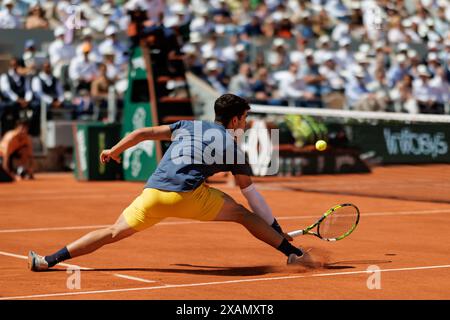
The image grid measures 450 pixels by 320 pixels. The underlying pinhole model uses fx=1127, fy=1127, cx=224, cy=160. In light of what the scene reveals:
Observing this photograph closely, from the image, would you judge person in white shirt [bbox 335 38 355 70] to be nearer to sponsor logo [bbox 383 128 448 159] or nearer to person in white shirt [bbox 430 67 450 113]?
person in white shirt [bbox 430 67 450 113]

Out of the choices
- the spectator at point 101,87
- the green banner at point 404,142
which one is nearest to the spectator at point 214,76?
the spectator at point 101,87

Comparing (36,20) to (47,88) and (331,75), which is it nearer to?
(47,88)

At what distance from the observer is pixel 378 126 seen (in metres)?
20.0

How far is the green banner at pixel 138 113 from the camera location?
21.3m

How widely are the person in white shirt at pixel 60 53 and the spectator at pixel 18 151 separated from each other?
2.10m

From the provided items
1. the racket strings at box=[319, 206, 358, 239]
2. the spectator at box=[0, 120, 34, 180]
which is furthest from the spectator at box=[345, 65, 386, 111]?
the racket strings at box=[319, 206, 358, 239]

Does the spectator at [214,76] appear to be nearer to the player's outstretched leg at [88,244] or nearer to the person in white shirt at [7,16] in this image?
the person in white shirt at [7,16]

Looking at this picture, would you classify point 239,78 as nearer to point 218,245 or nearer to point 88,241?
point 218,245

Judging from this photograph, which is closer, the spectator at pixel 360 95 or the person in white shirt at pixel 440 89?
the spectator at pixel 360 95

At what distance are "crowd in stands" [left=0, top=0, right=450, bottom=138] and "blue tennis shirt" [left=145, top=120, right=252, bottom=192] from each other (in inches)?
468

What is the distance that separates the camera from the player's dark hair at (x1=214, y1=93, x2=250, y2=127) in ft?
Answer: 31.0

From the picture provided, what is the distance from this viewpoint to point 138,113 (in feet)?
70.8

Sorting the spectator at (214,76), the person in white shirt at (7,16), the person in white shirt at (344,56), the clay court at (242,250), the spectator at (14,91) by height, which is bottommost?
the clay court at (242,250)
